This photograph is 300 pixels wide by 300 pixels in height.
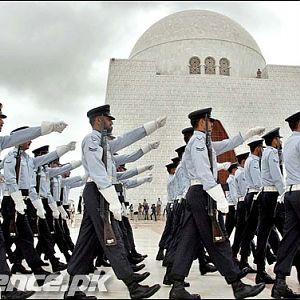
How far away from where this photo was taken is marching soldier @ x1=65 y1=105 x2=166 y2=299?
10.8 ft

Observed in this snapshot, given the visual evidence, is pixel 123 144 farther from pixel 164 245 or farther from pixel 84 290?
pixel 164 245

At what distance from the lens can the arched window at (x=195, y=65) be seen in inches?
988

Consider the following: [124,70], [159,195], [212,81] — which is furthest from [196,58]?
[159,195]

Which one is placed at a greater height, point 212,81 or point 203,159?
point 212,81

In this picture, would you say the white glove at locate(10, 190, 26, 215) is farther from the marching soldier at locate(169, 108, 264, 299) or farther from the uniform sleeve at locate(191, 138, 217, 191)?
the uniform sleeve at locate(191, 138, 217, 191)

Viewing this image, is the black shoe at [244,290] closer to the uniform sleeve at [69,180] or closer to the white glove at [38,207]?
the white glove at [38,207]

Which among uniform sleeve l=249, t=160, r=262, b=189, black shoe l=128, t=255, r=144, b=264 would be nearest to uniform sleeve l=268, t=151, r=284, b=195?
uniform sleeve l=249, t=160, r=262, b=189

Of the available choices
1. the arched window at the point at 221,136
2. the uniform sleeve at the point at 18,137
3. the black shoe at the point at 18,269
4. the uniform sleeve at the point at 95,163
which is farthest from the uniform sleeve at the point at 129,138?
the arched window at the point at 221,136

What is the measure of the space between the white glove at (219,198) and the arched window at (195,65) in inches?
879

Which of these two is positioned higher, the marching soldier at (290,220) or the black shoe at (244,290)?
the marching soldier at (290,220)

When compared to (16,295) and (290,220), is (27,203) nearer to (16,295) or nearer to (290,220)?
(16,295)

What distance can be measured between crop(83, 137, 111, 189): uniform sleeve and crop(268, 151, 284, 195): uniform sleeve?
5.84ft

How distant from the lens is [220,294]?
3.66 m

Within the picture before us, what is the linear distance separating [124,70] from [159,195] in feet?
25.1
